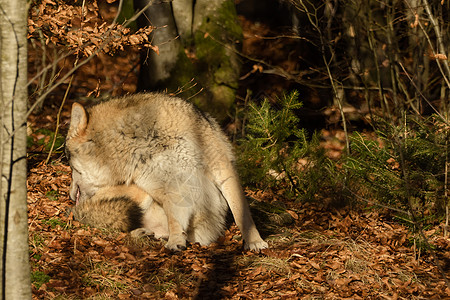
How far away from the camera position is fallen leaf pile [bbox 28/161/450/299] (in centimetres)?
462

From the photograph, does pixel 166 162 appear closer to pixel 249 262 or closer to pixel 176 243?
pixel 176 243

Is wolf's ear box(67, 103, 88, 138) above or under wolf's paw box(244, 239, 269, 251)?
above

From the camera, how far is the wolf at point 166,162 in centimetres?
558

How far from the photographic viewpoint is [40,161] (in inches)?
316

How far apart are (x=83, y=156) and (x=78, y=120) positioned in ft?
1.41

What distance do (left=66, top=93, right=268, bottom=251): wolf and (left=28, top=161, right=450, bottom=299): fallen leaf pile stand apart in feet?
1.05

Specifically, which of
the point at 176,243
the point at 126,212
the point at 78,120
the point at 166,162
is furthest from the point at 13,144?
the point at 78,120

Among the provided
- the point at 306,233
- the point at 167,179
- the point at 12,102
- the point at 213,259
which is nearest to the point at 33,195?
the point at 167,179

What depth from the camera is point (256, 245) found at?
5590 mm

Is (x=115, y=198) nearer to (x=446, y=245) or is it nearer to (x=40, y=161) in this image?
(x=40, y=161)

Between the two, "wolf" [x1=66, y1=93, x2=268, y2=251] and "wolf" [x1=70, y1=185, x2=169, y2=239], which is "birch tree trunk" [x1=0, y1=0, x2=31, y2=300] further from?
"wolf" [x1=70, y1=185, x2=169, y2=239]

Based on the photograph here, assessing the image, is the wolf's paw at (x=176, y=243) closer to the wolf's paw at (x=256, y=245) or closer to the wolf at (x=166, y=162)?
the wolf at (x=166, y=162)

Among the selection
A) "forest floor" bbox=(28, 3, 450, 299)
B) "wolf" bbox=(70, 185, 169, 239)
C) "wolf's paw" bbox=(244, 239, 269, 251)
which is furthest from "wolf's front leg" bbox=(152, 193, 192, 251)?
"wolf's paw" bbox=(244, 239, 269, 251)

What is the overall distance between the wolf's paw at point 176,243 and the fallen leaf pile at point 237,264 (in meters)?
0.09
